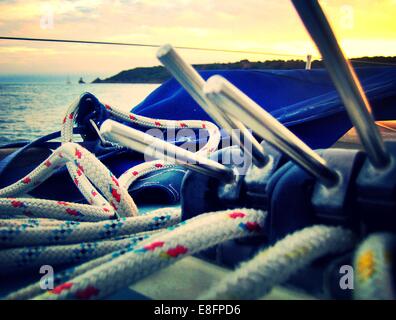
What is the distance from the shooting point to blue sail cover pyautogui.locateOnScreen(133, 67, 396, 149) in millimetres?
1178

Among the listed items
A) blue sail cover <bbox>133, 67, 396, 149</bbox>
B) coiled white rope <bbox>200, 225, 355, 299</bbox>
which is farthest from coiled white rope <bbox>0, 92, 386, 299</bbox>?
blue sail cover <bbox>133, 67, 396, 149</bbox>

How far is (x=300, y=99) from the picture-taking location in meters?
1.48

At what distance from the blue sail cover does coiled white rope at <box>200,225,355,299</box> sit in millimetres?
777

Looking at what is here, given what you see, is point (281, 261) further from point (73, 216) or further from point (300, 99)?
point (300, 99)

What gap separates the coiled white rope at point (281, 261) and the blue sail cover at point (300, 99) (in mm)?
777

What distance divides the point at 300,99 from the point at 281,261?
1.22 metres

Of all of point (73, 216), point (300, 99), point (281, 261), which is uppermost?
point (300, 99)

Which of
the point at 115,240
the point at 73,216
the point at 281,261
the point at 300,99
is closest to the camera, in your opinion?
the point at 281,261

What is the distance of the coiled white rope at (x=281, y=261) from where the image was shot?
32 cm

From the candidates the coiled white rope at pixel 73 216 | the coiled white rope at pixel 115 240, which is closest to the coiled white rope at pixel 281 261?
the coiled white rope at pixel 115 240

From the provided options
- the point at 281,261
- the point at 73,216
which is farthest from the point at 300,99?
the point at 281,261

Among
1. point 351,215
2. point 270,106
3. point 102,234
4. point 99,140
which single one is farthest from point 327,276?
point 270,106

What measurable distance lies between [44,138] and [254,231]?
0.93 metres

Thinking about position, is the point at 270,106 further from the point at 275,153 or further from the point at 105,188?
the point at 275,153
